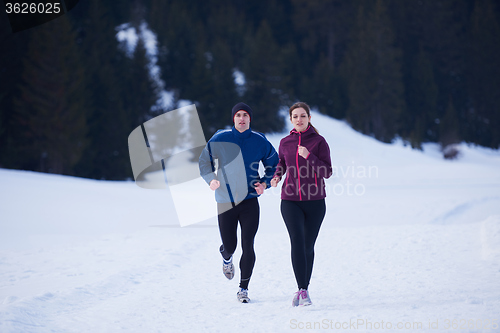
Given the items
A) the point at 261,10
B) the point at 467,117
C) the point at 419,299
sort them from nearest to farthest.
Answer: the point at 419,299 → the point at 467,117 → the point at 261,10

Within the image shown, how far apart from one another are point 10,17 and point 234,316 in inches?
844

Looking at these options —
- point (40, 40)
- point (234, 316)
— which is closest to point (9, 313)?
point (234, 316)

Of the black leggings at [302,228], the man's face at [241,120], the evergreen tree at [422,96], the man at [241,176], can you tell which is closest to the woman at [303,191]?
the black leggings at [302,228]

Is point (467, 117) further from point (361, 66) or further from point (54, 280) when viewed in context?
point (54, 280)

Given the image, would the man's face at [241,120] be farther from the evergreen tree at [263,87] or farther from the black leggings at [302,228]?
the evergreen tree at [263,87]

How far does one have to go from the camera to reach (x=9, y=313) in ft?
13.3

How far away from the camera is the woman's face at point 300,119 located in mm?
4328

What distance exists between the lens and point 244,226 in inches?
178

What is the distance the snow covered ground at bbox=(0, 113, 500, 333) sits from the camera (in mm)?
3914

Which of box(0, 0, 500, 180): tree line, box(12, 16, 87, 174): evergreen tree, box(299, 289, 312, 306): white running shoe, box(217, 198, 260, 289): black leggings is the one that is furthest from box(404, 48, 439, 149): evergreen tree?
box(299, 289, 312, 306): white running shoe

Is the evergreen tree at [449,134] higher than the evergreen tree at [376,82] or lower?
lower

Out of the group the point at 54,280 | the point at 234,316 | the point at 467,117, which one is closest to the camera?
the point at 234,316

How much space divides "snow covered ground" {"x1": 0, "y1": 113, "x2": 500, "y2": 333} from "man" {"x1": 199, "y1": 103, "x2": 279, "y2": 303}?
0.63 m

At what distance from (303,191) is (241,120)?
96cm
